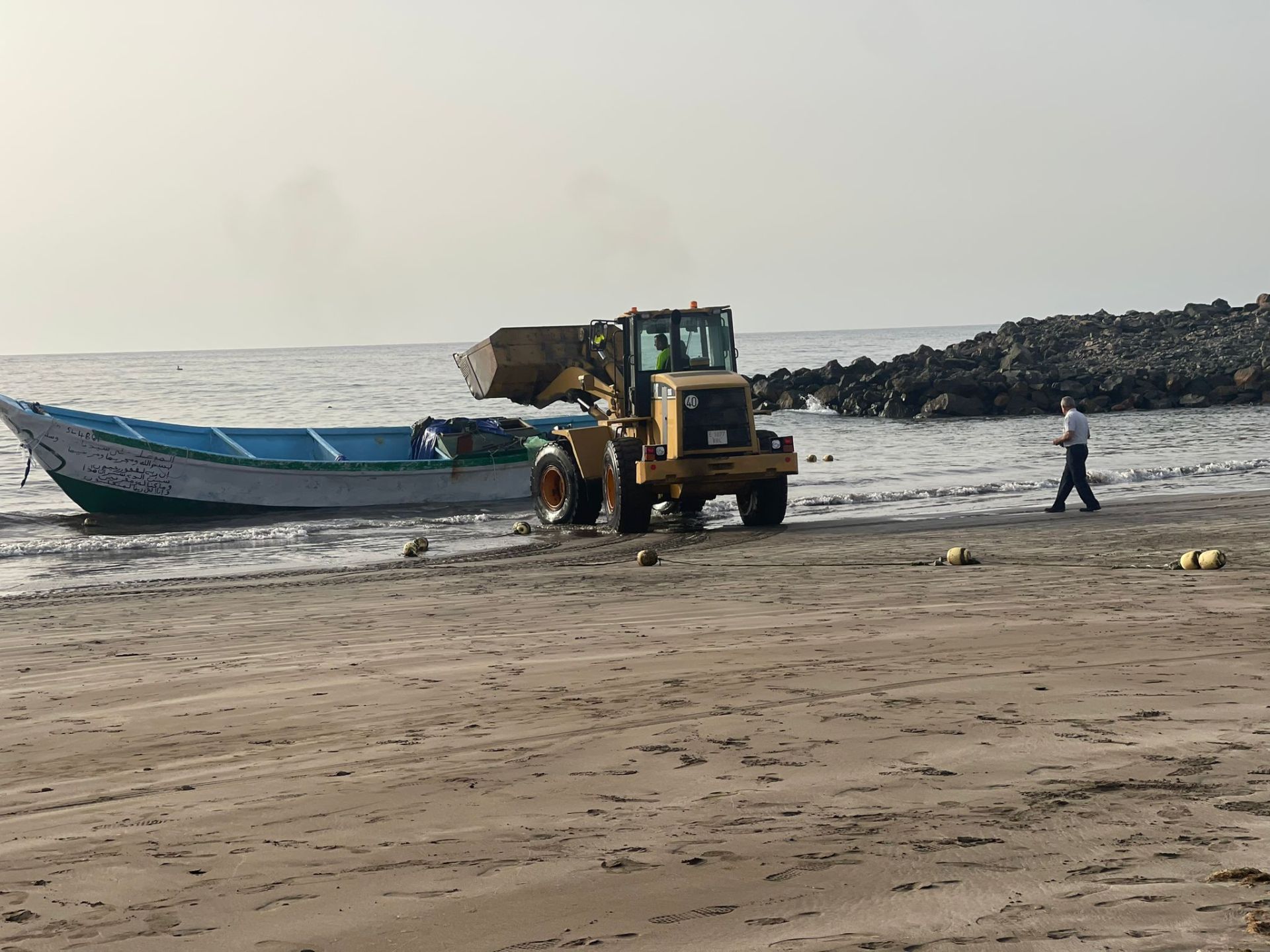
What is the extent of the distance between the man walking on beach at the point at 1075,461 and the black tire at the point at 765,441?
145 inches

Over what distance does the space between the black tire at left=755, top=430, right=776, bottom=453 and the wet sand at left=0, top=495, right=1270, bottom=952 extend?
21.1 feet

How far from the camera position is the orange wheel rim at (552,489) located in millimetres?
18359

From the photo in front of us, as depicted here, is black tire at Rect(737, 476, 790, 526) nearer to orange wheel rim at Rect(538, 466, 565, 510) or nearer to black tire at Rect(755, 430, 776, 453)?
black tire at Rect(755, 430, 776, 453)

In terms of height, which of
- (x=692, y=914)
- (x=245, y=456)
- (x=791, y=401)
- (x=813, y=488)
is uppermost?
(x=791, y=401)

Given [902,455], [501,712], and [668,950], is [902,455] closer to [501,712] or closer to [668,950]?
[501,712]

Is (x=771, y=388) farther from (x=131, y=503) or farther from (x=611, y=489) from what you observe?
(x=611, y=489)

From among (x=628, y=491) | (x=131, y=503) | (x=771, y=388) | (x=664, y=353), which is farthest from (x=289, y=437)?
(x=771, y=388)

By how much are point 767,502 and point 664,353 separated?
2.35 m

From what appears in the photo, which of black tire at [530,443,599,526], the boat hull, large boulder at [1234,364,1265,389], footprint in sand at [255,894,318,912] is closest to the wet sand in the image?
footprint in sand at [255,894,318,912]

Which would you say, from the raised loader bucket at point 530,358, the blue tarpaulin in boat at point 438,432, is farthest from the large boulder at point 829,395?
the raised loader bucket at point 530,358

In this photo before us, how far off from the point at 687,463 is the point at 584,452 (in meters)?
2.09

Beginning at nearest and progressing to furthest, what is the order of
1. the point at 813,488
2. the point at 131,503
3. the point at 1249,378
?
1. the point at 131,503
2. the point at 813,488
3. the point at 1249,378

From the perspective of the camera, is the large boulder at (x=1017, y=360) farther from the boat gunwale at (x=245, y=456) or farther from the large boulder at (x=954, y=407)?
the boat gunwale at (x=245, y=456)

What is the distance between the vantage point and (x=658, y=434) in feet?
53.6
